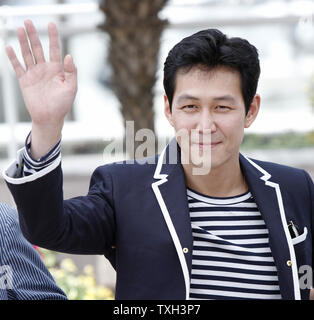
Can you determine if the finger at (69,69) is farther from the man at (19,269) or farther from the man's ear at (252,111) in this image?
the man's ear at (252,111)

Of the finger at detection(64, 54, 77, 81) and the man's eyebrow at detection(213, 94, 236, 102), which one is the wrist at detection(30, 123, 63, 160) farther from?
the man's eyebrow at detection(213, 94, 236, 102)

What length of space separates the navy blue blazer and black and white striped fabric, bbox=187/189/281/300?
0.04m

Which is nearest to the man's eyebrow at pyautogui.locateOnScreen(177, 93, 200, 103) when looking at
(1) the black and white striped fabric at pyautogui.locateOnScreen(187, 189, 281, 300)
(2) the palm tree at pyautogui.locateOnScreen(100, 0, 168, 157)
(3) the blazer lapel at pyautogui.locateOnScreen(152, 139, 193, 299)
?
(3) the blazer lapel at pyautogui.locateOnScreen(152, 139, 193, 299)

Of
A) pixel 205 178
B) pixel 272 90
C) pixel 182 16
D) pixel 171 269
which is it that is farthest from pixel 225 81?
pixel 272 90

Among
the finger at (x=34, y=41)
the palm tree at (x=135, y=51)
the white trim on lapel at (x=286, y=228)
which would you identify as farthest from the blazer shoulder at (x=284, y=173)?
the palm tree at (x=135, y=51)

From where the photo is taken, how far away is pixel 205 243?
199 cm

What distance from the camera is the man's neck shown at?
2100 mm

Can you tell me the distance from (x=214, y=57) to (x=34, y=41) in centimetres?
64

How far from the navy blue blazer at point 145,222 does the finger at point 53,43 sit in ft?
1.08

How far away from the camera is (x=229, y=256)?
198 centimetres

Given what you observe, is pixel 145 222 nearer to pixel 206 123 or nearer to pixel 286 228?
pixel 206 123

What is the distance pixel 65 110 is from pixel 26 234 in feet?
1.26

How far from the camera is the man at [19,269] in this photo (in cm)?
181

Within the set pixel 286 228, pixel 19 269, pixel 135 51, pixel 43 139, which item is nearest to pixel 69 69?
pixel 43 139
